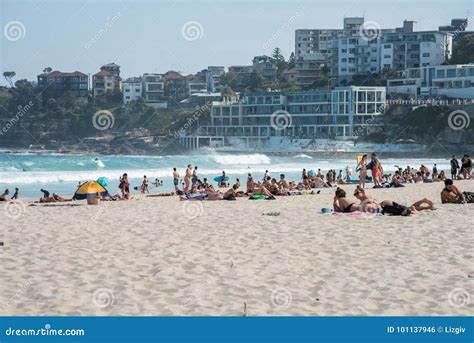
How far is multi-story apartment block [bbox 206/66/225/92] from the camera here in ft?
436

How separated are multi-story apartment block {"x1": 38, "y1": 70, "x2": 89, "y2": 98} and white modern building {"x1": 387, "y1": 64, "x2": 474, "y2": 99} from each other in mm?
71271

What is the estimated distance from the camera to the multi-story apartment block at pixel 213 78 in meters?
133

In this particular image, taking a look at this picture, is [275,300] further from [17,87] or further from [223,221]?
[17,87]

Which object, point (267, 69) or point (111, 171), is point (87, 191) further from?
point (267, 69)

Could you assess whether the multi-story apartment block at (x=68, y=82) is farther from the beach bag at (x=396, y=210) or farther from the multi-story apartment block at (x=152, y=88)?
the beach bag at (x=396, y=210)

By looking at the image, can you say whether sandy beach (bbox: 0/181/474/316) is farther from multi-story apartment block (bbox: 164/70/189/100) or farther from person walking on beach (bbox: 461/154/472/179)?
multi-story apartment block (bbox: 164/70/189/100)

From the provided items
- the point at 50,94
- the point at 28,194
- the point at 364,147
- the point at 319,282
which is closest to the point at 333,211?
the point at 319,282

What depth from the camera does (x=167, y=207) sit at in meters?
16.4

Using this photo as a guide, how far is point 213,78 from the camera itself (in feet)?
438

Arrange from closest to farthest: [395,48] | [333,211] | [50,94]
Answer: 1. [333,211]
2. [395,48]
3. [50,94]

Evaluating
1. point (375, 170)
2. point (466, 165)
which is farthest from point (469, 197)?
point (466, 165)

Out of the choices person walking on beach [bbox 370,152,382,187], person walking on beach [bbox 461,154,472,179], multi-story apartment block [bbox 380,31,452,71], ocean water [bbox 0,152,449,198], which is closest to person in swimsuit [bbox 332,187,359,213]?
person walking on beach [bbox 370,152,382,187]

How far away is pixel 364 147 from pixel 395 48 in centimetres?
1717

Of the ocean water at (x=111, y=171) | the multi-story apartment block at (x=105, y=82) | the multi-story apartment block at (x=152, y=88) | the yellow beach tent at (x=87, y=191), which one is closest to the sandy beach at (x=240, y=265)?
the yellow beach tent at (x=87, y=191)
